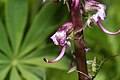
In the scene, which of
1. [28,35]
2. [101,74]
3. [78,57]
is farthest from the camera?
[28,35]

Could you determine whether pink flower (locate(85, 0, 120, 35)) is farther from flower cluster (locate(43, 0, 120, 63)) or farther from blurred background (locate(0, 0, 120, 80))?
blurred background (locate(0, 0, 120, 80))

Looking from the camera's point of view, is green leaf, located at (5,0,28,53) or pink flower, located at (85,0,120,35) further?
green leaf, located at (5,0,28,53)

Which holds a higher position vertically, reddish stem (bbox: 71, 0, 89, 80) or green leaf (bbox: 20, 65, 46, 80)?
reddish stem (bbox: 71, 0, 89, 80)

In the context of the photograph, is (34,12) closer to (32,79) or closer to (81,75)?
(32,79)

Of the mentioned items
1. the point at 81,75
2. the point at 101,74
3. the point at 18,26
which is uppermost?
the point at 18,26

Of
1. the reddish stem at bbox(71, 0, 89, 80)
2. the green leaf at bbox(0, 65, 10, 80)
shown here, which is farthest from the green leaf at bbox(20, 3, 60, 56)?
the reddish stem at bbox(71, 0, 89, 80)

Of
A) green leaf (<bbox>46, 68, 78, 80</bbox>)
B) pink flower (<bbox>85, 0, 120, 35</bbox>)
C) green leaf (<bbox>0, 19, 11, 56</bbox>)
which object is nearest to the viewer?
pink flower (<bbox>85, 0, 120, 35</bbox>)

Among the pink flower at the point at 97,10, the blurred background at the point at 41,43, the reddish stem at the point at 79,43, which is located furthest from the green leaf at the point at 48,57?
the pink flower at the point at 97,10

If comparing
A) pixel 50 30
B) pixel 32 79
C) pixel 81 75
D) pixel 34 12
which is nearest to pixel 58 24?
pixel 50 30
